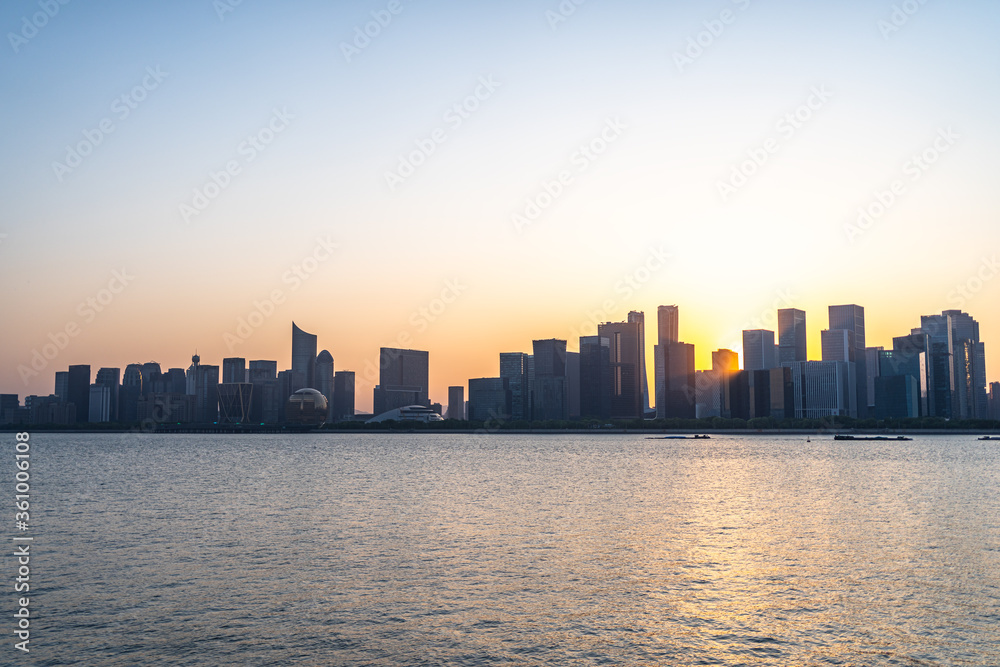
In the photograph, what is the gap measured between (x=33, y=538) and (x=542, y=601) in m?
41.8

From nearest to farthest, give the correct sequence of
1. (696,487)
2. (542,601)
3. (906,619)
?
(906,619) → (542,601) → (696,487)

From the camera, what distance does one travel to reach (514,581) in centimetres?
4212

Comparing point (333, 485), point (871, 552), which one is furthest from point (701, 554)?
point (333, 485)

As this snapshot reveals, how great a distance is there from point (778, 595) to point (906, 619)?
6.08 metres

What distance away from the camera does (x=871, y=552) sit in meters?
51.4

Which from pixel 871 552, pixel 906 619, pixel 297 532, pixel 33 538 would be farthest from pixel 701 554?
pixel 33 538

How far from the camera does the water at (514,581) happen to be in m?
31.0

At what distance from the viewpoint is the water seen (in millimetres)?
31016

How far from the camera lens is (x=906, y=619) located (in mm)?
34844

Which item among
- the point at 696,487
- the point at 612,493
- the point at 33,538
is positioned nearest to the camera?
the point at 33,538

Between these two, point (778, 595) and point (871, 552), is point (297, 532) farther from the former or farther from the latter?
point (871, 552)

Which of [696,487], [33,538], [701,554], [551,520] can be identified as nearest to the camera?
[701,554]

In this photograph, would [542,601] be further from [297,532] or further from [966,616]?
[297,532]

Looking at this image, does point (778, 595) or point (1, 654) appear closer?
point (1, 654)
